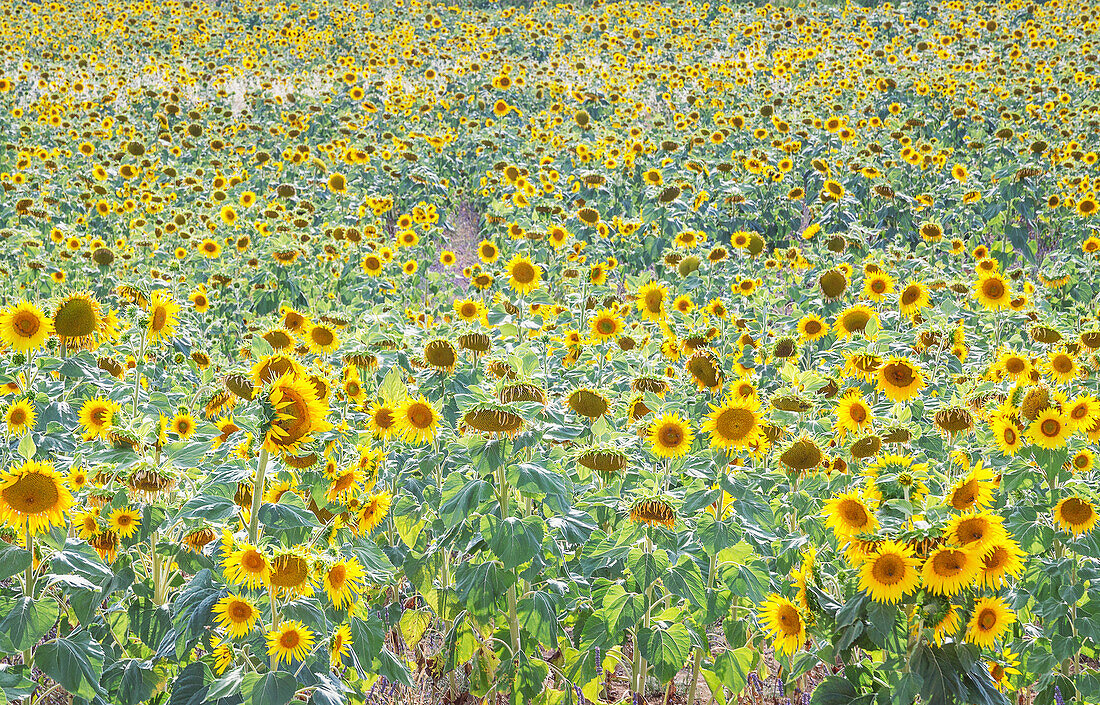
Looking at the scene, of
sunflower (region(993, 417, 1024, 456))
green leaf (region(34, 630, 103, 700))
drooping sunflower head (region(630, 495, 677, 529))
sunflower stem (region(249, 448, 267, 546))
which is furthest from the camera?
sunflower (region(993, 417, 1024, 456))

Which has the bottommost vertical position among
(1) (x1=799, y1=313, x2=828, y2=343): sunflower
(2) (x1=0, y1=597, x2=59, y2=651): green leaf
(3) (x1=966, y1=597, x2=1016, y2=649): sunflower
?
(1) (x1=799, y1=313, x2=828, y2=343): sunflower

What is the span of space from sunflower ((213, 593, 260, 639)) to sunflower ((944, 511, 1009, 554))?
177 cm

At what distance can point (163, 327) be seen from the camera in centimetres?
354

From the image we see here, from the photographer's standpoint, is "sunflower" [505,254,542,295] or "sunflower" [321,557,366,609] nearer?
"sunflower" [321,557,366,609]

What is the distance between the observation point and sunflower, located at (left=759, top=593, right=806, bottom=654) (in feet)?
8.01

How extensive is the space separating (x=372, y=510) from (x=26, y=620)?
3.33ft

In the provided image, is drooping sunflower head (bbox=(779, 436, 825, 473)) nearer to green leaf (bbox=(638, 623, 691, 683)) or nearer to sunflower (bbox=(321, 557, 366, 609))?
green leaf (bbox=(638, 623, 691, 683))

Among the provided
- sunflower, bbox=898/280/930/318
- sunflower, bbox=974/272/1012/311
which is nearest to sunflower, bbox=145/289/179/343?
sunflower, bbox=898/280/930/318

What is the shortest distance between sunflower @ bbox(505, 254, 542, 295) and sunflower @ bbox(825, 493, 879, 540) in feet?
9.61

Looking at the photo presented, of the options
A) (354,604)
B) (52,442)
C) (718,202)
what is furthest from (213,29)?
(354,604)

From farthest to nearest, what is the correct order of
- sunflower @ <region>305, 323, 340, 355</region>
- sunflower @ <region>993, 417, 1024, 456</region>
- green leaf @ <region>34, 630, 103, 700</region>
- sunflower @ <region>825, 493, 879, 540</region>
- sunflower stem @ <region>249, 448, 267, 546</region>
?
sunflower @ <region>305, 323, 340, 355</region> → sunflower @ <region>993, 417, 1024, 456</region> → sunflower @ <region>825, 493, 879, 540</region> → green leaf @ <region>34, 630, 103, 700</region> → sunflower stem @ <region>249, 448, 267, 546</region>

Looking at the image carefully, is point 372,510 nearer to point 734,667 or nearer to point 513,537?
point 513,537

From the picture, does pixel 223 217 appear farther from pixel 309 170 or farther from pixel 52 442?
pixel 52 442

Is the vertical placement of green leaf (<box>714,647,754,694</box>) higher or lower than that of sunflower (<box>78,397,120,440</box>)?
lower
